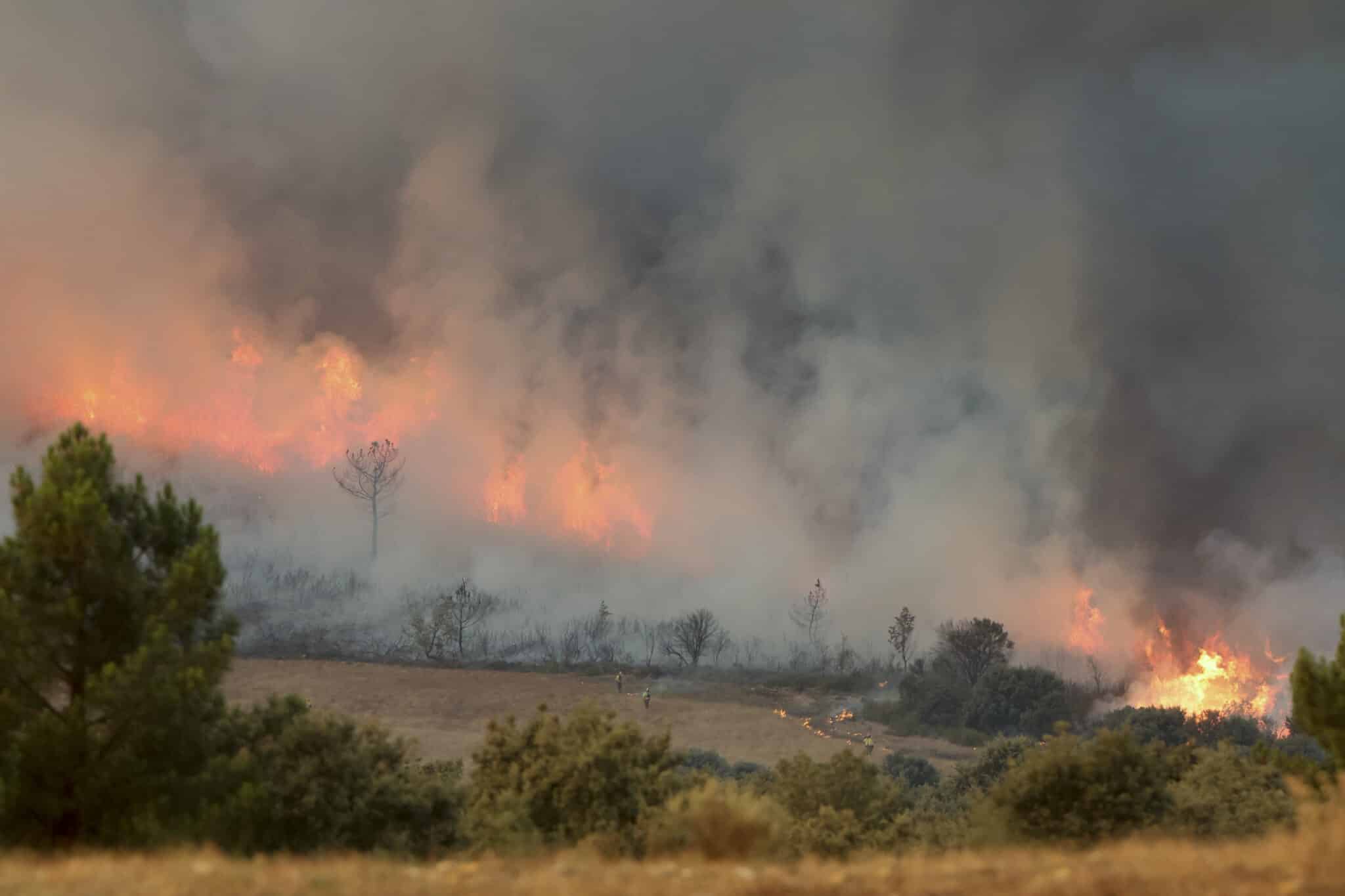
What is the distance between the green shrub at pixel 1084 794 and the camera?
35219mm

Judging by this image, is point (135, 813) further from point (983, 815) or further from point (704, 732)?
point (704, 732)

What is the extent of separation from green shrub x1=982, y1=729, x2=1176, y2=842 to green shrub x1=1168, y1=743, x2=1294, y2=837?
62.3 inches

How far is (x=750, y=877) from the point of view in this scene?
18.9 m

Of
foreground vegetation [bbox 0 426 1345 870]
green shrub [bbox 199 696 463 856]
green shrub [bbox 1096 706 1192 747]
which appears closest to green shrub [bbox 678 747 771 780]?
green shrub [bbox 1096 706 1192 747]

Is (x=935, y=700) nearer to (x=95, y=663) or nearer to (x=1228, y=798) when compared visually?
(x=1228, y=798)

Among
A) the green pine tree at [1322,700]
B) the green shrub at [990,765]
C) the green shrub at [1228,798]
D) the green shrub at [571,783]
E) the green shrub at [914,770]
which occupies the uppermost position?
the green pine tree at [1322,700]

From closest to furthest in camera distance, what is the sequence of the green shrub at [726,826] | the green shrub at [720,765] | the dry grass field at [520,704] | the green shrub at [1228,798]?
the green shrub at [726,826] < the green shrub at [1228,798] < the green shrub at [720,765] < the dry grass field at [520,704]

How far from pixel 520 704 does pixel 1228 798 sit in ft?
360

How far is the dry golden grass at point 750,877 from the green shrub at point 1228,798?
18248 mm

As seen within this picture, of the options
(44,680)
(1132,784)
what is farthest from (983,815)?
(44,680)

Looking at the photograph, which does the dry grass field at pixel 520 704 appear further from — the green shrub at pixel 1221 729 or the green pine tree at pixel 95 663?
the green pine tree at pixel 95 663

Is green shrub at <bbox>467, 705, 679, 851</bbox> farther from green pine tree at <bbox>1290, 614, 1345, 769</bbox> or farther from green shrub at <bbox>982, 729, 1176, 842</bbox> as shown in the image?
green pine tree at <bbox>1290, 614, 1345, 769</bbox>

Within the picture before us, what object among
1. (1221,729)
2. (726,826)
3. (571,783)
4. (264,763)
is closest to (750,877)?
(726,826)

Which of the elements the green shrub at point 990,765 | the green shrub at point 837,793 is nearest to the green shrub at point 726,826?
the green shrub at point 837,793
